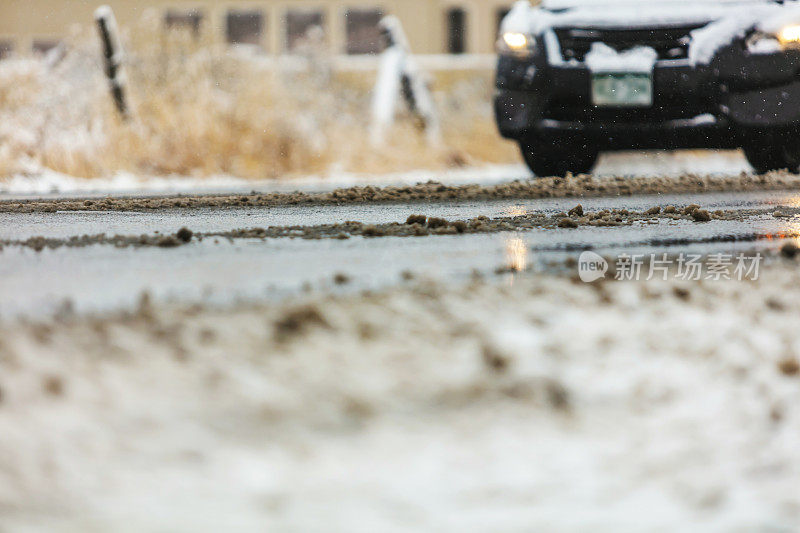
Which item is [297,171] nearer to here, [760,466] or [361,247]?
[361,247]

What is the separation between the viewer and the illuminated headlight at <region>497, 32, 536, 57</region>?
7.57 meters

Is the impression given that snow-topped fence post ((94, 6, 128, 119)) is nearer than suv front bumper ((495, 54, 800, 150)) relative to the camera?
No

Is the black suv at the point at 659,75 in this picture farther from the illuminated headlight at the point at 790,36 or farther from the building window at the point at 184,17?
the building window at the point at 184,17

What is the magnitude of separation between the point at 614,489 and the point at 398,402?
404 millimetres

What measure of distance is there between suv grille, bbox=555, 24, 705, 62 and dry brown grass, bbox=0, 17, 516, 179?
10.1ft

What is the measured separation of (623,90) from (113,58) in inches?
196

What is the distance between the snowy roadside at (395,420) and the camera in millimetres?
1821

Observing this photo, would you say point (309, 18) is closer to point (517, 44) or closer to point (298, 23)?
point (298, 23)

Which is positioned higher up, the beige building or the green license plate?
the green license plate

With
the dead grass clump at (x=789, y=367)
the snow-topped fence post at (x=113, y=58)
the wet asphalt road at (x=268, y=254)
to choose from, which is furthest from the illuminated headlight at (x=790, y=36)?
the snow-topped fence post at (x=113, y=58)

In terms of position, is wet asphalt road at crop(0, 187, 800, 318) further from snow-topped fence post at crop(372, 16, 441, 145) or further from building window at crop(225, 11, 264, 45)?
building window at crop(225, 11, 264, 45)

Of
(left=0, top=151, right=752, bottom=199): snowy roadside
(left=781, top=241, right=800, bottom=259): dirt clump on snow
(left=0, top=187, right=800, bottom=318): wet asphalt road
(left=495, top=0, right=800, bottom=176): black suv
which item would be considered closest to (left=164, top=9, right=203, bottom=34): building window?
(left=0, top=151, right=752, bottom=199): snowy roadside

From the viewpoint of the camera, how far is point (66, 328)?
2.33 meters

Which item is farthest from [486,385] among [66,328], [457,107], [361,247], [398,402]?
[457,107]
